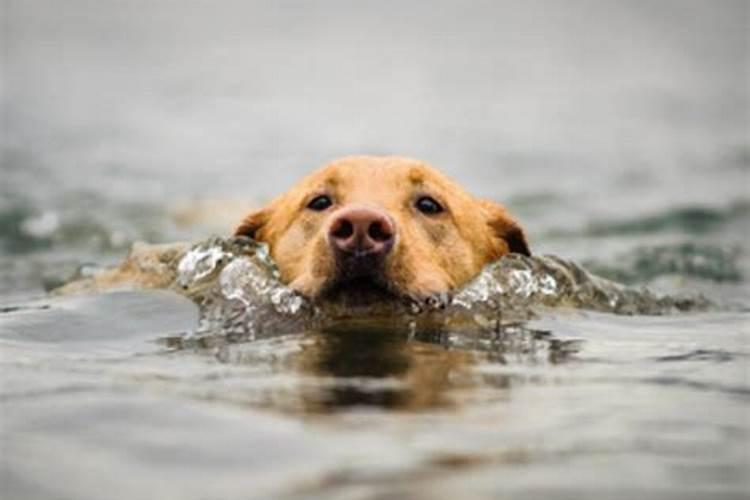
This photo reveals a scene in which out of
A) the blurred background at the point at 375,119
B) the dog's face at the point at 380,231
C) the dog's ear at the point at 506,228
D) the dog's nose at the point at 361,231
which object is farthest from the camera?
the blurred background at the point at 375,119

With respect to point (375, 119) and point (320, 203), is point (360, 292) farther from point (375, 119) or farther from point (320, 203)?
point (375, 119)

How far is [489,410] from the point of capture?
179 inches

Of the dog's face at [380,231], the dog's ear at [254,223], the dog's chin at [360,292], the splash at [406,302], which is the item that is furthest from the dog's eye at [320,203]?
the dog's chin at [360,292]

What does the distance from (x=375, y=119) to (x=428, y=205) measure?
16.7m

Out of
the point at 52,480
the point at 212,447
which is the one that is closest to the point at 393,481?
the point at 212,447

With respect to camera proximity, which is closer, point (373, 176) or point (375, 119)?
point (373, 176)

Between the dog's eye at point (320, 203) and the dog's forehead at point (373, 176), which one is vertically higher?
the dog's forehead at point (373, 176)

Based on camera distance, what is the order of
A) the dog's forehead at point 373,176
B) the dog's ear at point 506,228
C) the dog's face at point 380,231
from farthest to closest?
the dog's ear at point 506,228, the dog's forehead at point 373,176, the dog's face at point 380,231

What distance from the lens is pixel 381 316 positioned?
255 inches

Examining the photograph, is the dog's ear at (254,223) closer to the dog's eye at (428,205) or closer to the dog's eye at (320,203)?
the dog's eye at (320,203)

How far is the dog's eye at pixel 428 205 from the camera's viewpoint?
729 centimetres

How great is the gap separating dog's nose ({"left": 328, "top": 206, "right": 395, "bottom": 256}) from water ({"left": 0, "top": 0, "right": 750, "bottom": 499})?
33 cm

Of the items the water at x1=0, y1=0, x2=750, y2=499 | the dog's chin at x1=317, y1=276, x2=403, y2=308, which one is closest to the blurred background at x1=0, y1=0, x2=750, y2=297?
the water at x1=0, y1=0, x2=750, y2=499

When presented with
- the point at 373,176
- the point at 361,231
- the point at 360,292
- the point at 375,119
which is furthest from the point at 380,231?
the point at 375,119
